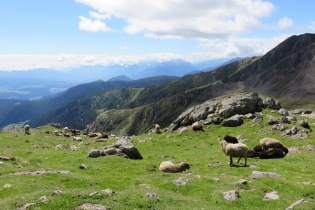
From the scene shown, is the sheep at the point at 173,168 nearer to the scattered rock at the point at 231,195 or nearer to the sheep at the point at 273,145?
the scattered rock at the point at 231,195

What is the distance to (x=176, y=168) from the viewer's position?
97.3ft

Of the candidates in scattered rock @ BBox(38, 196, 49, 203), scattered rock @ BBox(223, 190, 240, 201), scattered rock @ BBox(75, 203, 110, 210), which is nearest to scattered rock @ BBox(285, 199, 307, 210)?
scattered rock @ BBox(223, 190, 240, 201)

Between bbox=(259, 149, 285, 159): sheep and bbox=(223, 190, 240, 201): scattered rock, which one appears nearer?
bbox=(223, 190, 240, 201): scattered rock

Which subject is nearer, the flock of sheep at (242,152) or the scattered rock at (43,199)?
the scattered rock at (43,199)

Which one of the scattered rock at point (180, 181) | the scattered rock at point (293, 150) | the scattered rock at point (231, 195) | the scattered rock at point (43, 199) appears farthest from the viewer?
the scattered rock at point (293, 150)

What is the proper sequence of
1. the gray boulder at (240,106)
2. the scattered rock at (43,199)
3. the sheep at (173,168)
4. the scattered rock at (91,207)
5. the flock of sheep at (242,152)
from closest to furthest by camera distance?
1. the scattered rock at (91,207)
2. the scattered rock at (43,199)
3. the sheep at (173,168)
4. the flock of sheep at (242,152)
5. the gray boulder at (240,106)

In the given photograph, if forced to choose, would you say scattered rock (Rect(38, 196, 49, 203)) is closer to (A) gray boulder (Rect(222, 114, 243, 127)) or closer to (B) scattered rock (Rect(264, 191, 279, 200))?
(B) scattered rock (Rect(264, 191, 279, 200))

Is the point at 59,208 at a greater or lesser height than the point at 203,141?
greater

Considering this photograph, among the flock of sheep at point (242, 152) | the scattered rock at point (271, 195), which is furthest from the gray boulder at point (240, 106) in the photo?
the scattered rock at point (271, 195)

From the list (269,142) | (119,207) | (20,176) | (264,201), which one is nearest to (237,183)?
(264,201)

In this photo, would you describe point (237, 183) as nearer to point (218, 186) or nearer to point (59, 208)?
point (218, 186)

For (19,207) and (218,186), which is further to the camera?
(218,186)

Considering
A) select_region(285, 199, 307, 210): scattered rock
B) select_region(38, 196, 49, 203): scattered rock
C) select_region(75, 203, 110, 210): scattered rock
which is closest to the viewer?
select_region(75, 203, 110, 210): scattered rock

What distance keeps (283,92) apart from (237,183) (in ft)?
601
